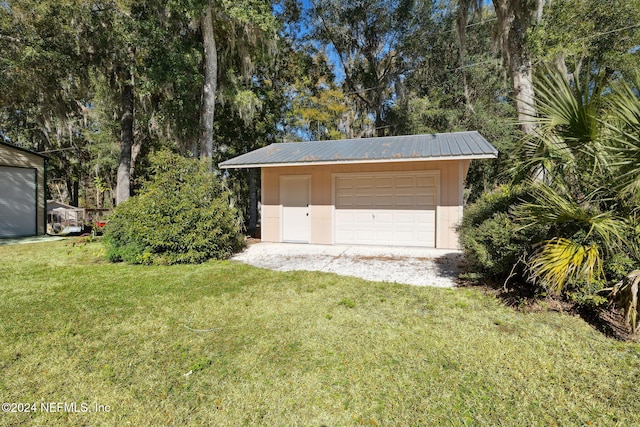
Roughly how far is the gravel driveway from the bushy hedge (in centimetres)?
73

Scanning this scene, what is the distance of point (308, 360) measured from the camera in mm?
2715

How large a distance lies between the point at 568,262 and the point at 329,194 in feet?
21.0

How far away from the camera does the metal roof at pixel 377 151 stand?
7.36 metres

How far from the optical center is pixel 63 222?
13.1m

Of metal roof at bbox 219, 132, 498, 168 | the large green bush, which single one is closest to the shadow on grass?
metal roof at bbox 219, 132, 498, 168

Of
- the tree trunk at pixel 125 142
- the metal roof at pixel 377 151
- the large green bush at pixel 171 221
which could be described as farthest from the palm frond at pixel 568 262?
the tree trunk at pixel 125 142

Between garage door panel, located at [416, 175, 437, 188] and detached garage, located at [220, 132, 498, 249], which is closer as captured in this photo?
detached garage, located at [220, 132, 498, 249]

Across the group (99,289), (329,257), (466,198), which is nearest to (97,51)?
(99,289)

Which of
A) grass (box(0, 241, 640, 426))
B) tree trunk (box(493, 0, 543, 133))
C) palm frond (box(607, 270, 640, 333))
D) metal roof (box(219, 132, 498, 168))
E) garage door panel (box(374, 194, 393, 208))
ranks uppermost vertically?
tree trunk (box(493, 0, 543, 133))

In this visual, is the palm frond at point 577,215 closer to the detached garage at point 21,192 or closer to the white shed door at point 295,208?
the white shed door at point 295,208

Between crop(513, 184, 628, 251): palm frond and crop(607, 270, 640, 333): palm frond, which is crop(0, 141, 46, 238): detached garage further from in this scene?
crop(607, 270, 640, 333): palm frond

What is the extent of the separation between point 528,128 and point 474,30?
42.5ft

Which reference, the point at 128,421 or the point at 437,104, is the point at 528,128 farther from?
the point at 437,104

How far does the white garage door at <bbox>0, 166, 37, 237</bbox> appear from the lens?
34.3 feet
